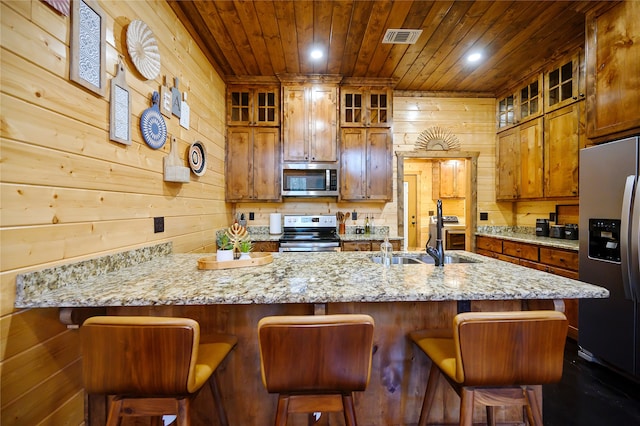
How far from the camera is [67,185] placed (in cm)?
129

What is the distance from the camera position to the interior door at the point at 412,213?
704cm

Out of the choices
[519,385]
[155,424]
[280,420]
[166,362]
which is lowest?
[155,424]

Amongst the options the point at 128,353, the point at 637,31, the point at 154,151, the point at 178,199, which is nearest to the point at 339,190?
the point at 178,199

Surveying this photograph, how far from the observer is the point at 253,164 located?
12.3 ft

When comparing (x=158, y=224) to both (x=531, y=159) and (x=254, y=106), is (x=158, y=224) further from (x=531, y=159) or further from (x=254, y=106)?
(x=531, y=159)

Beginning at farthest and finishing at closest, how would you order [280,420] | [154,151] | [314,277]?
[154,151] → [314,277] → [280,420]

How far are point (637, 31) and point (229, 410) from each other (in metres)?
3.67

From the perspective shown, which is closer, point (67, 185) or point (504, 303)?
point (67, 185)

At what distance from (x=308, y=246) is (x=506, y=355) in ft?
8.48

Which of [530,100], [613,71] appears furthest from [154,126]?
[530,100]

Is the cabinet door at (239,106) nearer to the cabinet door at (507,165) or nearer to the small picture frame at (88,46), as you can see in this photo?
the small picture frame at (88,46)

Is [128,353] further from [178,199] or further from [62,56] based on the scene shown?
[178,199]

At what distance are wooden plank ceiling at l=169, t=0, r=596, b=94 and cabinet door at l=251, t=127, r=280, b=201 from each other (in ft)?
2.48

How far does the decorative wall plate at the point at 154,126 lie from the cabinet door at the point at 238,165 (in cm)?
165
